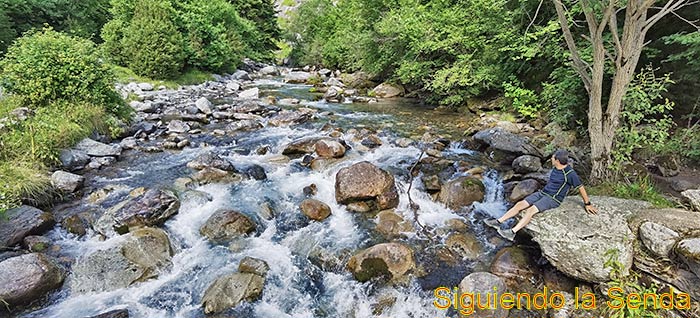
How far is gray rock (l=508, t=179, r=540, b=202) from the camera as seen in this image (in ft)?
23.5

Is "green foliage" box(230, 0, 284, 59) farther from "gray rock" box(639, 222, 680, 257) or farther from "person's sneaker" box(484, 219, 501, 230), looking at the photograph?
"gray rock" box(639, 222, 680, 257)

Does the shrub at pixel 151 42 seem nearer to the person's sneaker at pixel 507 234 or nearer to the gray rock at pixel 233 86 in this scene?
the gray rock at pixel 233 86

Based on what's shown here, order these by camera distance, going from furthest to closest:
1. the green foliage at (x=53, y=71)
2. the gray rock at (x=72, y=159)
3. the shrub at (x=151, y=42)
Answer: the shrub at (x=151, y=42)
the green foliage at (x=53, y=71)
the gray rock at (x=72, y=159)

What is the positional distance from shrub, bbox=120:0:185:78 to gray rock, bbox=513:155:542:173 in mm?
19451

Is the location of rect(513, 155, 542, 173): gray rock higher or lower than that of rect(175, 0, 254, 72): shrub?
lower

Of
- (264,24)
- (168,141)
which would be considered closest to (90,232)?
(168,141)

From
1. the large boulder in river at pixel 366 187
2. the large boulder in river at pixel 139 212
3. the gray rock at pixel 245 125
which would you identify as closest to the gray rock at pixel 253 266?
the large boulder in river at pixel 139 212

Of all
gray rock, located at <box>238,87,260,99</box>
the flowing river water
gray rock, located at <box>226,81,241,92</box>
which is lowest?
the flowing river water

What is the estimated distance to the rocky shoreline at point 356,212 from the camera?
4488 mm

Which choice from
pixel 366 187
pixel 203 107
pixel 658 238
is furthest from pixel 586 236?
pixel 203 107

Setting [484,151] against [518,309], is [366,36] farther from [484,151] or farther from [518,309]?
[518,309]

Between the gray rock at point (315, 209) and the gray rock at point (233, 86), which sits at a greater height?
the gray rock at point (233, 86)

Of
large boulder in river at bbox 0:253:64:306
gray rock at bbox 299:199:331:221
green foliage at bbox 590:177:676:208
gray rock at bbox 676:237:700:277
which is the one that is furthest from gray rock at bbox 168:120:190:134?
gray rock at bbox 676:237:700:277

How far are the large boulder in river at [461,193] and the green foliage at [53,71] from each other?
10.5 meters
